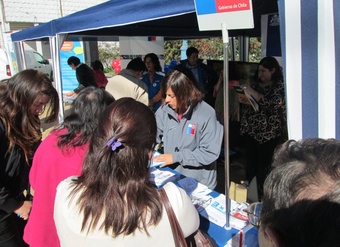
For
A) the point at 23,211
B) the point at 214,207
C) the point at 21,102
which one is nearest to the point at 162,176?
the point at 214,207

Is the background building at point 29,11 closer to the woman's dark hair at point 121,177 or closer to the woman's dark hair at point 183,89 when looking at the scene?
the woman's dark hair at point 183,89

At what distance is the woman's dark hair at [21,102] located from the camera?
1647 millimetres

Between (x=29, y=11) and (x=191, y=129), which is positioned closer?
(x=191, y=129)

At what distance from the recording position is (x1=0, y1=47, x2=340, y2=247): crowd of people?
1.96ft

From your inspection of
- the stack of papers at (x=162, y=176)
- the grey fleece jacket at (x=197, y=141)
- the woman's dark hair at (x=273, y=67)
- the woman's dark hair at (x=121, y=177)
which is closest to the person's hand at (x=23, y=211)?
the stack of papers at (x=162, y=176)

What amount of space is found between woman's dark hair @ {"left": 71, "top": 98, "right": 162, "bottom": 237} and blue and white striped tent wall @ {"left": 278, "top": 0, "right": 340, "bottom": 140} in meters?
0.83

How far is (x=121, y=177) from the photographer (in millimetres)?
982

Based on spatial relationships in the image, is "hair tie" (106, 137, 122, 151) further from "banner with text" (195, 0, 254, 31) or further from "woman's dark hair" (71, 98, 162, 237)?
"banner with text" (195, 0, 254, 31)

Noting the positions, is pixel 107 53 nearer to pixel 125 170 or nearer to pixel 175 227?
pixel 125 170

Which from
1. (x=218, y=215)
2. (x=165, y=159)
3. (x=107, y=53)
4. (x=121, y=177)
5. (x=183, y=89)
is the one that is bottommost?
(x=218, y=215)

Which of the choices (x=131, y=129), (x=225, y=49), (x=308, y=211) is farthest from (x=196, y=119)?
(x=308, y=211)

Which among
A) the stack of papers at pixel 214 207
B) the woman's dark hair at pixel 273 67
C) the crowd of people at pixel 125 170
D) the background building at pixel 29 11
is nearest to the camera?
the crowd of people at pixel 125 170

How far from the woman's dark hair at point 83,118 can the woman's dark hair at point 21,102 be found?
0.35 meters

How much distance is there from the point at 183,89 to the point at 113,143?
1.19 m
